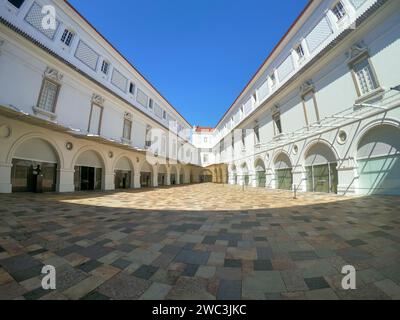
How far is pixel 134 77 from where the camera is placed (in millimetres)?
19547

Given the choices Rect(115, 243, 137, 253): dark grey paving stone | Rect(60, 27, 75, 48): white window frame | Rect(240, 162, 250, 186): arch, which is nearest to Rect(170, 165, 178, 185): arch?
Rect(240, 162, 250, 186): arch

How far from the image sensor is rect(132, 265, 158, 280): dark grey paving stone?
2344 mm

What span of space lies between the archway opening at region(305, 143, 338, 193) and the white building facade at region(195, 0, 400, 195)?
0.06 meters

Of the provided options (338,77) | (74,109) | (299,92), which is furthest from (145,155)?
(338,77)

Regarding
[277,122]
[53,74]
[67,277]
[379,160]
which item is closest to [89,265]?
[67,277]

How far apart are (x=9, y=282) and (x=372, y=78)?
13.9 m

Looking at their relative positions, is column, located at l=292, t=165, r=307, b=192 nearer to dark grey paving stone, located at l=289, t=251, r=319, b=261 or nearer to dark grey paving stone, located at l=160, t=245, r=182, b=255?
dark grey paving stone, located at l=289, t=251, r=319, b=261

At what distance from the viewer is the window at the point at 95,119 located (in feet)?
44.1

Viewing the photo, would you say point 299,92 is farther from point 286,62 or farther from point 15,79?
point 15,79

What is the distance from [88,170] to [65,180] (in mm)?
2131

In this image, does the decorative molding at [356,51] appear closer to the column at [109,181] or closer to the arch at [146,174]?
the column at [109,181]

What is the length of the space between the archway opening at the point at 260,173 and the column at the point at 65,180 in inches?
670

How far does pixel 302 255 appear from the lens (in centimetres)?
286

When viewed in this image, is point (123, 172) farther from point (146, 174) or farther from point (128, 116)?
point (128, 116)
